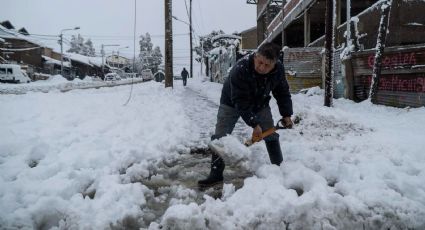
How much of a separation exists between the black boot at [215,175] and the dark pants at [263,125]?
11.1 inches

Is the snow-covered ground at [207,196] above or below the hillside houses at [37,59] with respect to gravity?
below

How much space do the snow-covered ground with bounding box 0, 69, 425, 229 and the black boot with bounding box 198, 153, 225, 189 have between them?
187 millimetres

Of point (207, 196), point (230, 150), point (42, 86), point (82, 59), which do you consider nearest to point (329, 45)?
point (230, 150)

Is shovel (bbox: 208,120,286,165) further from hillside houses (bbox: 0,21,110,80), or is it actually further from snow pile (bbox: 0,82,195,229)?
hillside houses (bbox: 0,21,110,80)

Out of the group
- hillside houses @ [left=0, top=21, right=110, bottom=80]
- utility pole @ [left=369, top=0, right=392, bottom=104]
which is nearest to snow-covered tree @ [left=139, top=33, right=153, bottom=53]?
hillside houses @ [left=0, top=21, right=110, bottom=80]

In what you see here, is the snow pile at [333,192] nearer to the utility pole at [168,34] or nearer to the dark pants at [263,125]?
the dark pants at [263,125]

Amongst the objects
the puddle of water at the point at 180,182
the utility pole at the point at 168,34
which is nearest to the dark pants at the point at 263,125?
the puddle of water at the point at 180,182

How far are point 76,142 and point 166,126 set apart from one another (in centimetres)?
233

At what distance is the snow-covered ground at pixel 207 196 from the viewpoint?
3.11 m

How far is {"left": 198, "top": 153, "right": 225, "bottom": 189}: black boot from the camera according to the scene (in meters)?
4.27

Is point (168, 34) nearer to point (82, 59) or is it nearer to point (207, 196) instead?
point (207, 196)

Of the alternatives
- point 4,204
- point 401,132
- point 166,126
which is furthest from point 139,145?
point 401,132

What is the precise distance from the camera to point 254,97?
4.28 m

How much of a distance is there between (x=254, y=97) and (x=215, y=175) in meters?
0.97
